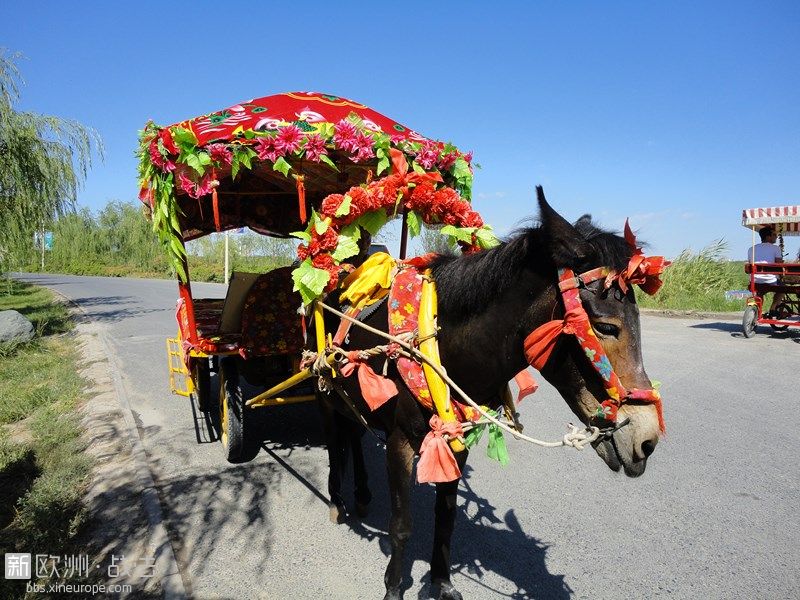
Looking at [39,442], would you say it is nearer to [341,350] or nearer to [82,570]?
[82,570]

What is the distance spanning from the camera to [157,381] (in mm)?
7180

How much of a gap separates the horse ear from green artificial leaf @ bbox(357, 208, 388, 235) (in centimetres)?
129

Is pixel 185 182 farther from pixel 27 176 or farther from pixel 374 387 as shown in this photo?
pixel 27 176

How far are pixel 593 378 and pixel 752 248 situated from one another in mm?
10993

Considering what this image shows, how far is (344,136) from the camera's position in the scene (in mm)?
3068

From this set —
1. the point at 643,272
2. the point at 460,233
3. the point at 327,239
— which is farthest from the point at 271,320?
the point at 643,272

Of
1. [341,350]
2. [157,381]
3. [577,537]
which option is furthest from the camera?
[157,381]

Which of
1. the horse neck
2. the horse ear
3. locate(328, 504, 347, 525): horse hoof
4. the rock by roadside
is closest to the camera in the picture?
the horse ear

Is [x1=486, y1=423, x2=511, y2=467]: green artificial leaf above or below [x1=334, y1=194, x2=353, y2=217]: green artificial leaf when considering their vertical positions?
below

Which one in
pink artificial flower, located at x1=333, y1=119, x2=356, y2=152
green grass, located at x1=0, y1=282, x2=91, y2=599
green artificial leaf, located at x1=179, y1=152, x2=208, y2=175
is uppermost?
pink artificial flower, located at x1=333, y1=119, x2=356, y2=152

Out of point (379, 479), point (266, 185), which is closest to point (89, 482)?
point (379, 479)

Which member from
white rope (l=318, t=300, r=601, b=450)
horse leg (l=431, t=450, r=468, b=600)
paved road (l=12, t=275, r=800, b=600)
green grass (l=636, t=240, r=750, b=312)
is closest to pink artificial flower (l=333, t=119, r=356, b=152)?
white rope (l=318, t=300, r=601, b=450)

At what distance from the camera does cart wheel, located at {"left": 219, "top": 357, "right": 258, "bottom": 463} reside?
13.6 feet

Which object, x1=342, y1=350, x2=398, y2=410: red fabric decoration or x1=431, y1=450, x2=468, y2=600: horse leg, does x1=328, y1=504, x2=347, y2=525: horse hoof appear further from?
x1=342, y1=350, x2=398, y2=410: red fabric decoration
